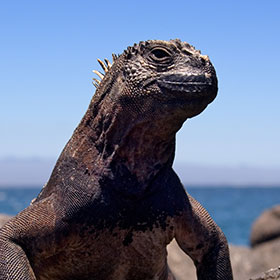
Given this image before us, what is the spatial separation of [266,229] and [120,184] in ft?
62.8

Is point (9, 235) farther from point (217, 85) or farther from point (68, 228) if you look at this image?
point (217, 85)

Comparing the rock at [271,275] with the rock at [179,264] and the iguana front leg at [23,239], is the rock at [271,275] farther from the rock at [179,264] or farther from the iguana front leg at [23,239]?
the rock at [179,264]

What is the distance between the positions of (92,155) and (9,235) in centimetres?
106

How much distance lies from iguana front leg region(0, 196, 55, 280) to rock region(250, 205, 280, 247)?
18964mm

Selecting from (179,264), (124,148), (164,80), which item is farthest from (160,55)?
(179,264)

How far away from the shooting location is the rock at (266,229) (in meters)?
24.4

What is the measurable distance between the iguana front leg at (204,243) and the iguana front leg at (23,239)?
52.1 inches

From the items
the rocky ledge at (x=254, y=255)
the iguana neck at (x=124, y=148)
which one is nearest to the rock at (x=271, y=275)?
the iguana neck at (x=124, y=148)

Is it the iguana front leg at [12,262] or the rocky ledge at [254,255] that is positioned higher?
the rocky ledge at [254,255]

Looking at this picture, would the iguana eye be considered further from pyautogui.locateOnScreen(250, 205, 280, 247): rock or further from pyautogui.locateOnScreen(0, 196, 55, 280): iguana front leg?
pyautogui.locateOnScreen(250, 205, 280, 247): rock

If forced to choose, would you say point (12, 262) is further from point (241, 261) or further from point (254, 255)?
point (254, 255)

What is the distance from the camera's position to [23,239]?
6238 mm

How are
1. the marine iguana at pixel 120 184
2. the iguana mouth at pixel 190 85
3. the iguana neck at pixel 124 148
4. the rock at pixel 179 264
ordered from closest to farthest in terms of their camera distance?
1. the iguana mouth at pixel 190 85
2. the marine iguana at pixel 120 184
3. the iguana neck at pixel 124 148
4. the rock at pixel 179 264

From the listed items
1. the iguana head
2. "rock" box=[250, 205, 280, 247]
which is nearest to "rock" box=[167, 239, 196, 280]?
"rock" box=[250, 205, 280, 247]
